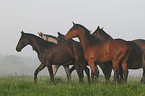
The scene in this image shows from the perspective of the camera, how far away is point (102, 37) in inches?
342

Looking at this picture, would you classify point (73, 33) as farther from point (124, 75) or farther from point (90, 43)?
point (124, 75)

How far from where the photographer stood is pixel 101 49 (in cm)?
738

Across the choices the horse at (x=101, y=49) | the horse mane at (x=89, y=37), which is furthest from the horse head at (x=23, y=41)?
the horse mane at (x=89, y=37)

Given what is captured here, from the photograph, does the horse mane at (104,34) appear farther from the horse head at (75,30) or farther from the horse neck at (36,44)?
the horse neck at (36,44)

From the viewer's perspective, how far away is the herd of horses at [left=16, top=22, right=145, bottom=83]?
7.23m

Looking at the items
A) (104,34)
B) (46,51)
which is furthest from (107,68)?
(46,51)

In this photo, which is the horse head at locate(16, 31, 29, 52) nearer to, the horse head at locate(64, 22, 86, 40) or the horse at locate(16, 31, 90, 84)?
the horse at locate(16, 31, 90, 84)

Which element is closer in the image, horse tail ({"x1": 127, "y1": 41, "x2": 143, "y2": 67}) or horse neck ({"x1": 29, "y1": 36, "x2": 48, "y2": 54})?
horse tail ({"x1": 127, "y1": 41, "x2": 143, "y2": 67})

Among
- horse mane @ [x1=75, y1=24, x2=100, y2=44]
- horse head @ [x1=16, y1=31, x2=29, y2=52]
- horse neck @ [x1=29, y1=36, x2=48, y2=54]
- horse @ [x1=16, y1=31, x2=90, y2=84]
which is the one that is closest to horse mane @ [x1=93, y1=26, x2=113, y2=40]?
horse mane @ [x1=75, y1=24, x2=100, y2=44]

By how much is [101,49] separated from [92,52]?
1.25ft

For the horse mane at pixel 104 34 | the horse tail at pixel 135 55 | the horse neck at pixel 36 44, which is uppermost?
the horse mane at pixel 104 34

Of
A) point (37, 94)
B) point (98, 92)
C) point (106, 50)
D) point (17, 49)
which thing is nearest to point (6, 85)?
point (37, 94)

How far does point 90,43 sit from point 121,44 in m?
1.27

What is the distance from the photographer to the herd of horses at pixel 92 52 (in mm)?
7230
